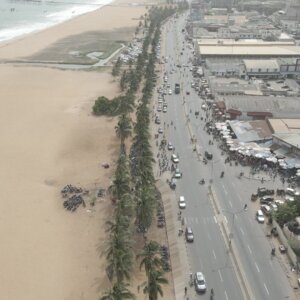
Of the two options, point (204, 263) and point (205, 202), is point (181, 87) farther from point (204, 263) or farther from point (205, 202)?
point (204, 263)

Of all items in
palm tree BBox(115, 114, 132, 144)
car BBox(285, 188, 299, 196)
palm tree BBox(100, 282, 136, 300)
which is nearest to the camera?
palm tree BBox(100, 282, 136, 300)

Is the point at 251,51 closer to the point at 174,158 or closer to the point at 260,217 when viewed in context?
the point at 174,158

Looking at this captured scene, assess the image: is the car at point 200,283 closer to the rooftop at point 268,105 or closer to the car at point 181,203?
the car at point 181,203

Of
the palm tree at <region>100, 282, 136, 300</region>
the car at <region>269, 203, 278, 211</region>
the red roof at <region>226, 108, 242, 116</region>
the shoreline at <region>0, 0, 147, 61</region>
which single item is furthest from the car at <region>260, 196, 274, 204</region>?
the shoreline at <region>0, 0, 147, 61</region>

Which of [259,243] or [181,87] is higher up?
[259,243]

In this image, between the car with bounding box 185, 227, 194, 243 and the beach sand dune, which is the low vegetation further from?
the car with bounding box 185, 227, 194, 243

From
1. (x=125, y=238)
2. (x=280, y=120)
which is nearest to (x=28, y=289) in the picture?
(x=125, y=238)
